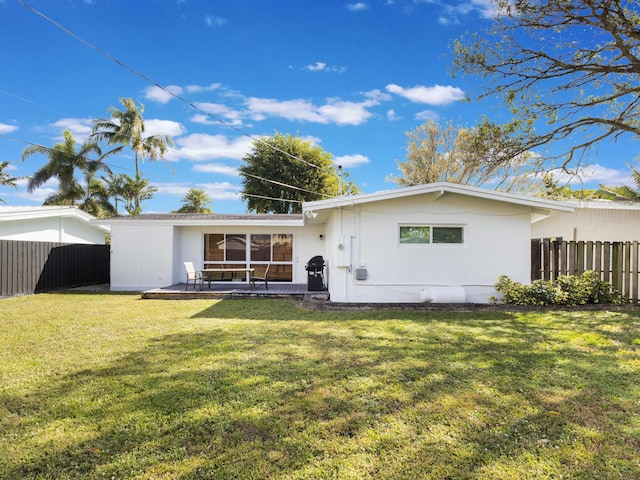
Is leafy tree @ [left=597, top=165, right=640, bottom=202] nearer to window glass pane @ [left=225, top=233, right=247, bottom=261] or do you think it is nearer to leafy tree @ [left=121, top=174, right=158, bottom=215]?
window glass pane @ [left=225, top=233, right=247, bottom=261]

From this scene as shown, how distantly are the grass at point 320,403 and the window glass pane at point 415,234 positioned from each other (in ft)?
10.2

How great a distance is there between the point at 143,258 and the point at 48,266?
3.27 metres

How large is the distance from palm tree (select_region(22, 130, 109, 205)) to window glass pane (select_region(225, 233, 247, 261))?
17.6 metres

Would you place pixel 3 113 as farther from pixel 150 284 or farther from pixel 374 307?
pixel 374 307

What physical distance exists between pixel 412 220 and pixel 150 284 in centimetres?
980

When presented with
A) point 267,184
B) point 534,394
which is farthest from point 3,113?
point 534,394

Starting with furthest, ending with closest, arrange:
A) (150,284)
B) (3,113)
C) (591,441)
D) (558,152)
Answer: (3,113)
(150,284)
(558,152)
(591,441)

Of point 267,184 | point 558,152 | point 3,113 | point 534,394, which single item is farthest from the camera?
point 267,184

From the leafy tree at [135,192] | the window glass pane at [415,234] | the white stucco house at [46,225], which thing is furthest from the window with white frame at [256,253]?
the leafy tree at [135,192]

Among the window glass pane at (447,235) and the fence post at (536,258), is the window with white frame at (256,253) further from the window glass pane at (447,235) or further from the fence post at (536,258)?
the fence post at (536,258)

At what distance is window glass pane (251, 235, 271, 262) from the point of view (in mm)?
14562

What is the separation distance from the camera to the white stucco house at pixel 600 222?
11.3 meters

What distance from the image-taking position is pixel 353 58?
52.9 feet

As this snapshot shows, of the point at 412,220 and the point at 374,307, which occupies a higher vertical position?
the point at 412,220
